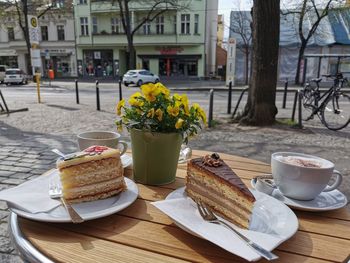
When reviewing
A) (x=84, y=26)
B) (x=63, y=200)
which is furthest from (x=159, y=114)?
(x=84, y=26)

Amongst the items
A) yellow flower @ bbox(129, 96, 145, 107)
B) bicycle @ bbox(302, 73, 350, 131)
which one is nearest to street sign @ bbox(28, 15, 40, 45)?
bicycle @ bbox(302, 73, 350, 131)

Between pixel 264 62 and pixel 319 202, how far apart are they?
5596mm

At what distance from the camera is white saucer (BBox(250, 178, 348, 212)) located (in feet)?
4.05

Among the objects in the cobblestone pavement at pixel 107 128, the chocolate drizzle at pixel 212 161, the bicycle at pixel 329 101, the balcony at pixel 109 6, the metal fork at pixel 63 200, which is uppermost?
the balcony at pixel 109 6

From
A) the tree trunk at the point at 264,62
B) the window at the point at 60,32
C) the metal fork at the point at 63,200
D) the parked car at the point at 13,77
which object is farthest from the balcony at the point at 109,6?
the metal fork at the point at 63,200

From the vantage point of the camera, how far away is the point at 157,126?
138 centimetres

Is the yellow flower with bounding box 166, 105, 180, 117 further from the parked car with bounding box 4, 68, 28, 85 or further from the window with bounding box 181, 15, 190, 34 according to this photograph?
the window with bounding box 181, 15, 190, 34

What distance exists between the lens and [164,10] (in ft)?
93.9

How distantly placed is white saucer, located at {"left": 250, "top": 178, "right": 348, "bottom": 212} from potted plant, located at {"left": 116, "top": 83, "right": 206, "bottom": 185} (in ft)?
1.57

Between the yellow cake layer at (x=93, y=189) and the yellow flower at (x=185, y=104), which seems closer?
the yellow cake layer at (x=93, y=189)

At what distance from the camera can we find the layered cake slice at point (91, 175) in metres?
1.18

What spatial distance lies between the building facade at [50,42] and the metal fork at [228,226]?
3580 cm

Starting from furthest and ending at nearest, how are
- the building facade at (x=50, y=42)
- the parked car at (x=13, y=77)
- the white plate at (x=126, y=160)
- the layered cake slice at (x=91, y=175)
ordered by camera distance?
the building facade at (x=50, y=42) < the parked car at (x=13, y=77) < the white plate at (x=126, y=160) < the layered cake slice at (x=91, y=175)

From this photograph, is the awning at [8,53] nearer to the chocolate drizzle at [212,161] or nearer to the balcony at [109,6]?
the balcony at [109,6]
